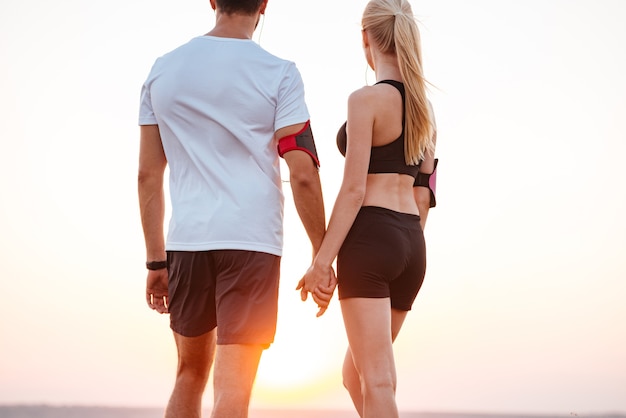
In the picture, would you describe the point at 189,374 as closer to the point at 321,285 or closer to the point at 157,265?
the point at 157,265

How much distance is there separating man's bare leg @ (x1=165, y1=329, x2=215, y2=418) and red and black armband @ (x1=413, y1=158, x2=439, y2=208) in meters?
1.44

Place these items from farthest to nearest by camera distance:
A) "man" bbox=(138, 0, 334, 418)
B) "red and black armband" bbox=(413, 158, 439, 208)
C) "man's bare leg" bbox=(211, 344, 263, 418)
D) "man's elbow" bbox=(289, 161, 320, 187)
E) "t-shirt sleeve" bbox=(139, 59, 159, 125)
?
"red and black armband" bbox=(413, 158, 439, 208)
"t-shirt sleeve" bbox=(139, 59, 159, 125)
"man's elbow" bbox=(289, 161, 320, 187)
"man" bbox=(138, 0, 334, 418)
"man's bare leg" bbox=(211, 344, 263, 418)

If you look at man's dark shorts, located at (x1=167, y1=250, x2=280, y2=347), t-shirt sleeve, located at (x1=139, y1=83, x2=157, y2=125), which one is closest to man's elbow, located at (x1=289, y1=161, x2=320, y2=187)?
man's dark shorts, located at (x1=167, y1=250, x2=280, y2=347)

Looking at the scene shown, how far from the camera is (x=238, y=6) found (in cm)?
362

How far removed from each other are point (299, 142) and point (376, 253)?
2.21 feet

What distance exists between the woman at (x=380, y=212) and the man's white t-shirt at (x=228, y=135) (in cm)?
39

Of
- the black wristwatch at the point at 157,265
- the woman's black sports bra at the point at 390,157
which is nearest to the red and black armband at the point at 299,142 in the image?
the woman's black sports bra at the point at 390,157

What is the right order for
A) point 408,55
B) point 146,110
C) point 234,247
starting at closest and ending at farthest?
point 234,247
point 146,110
point 408,55

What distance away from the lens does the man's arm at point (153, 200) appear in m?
3.74

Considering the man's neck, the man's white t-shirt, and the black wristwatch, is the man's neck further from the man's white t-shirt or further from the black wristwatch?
the black wristwatch

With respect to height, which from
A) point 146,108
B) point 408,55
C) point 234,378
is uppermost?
point 408,55

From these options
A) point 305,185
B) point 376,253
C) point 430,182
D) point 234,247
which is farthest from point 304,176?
point 430,182

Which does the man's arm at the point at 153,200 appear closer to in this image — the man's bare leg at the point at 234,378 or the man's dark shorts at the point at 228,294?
the man's dark shorts at the point at 228,294

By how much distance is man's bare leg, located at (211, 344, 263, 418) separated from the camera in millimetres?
3295
